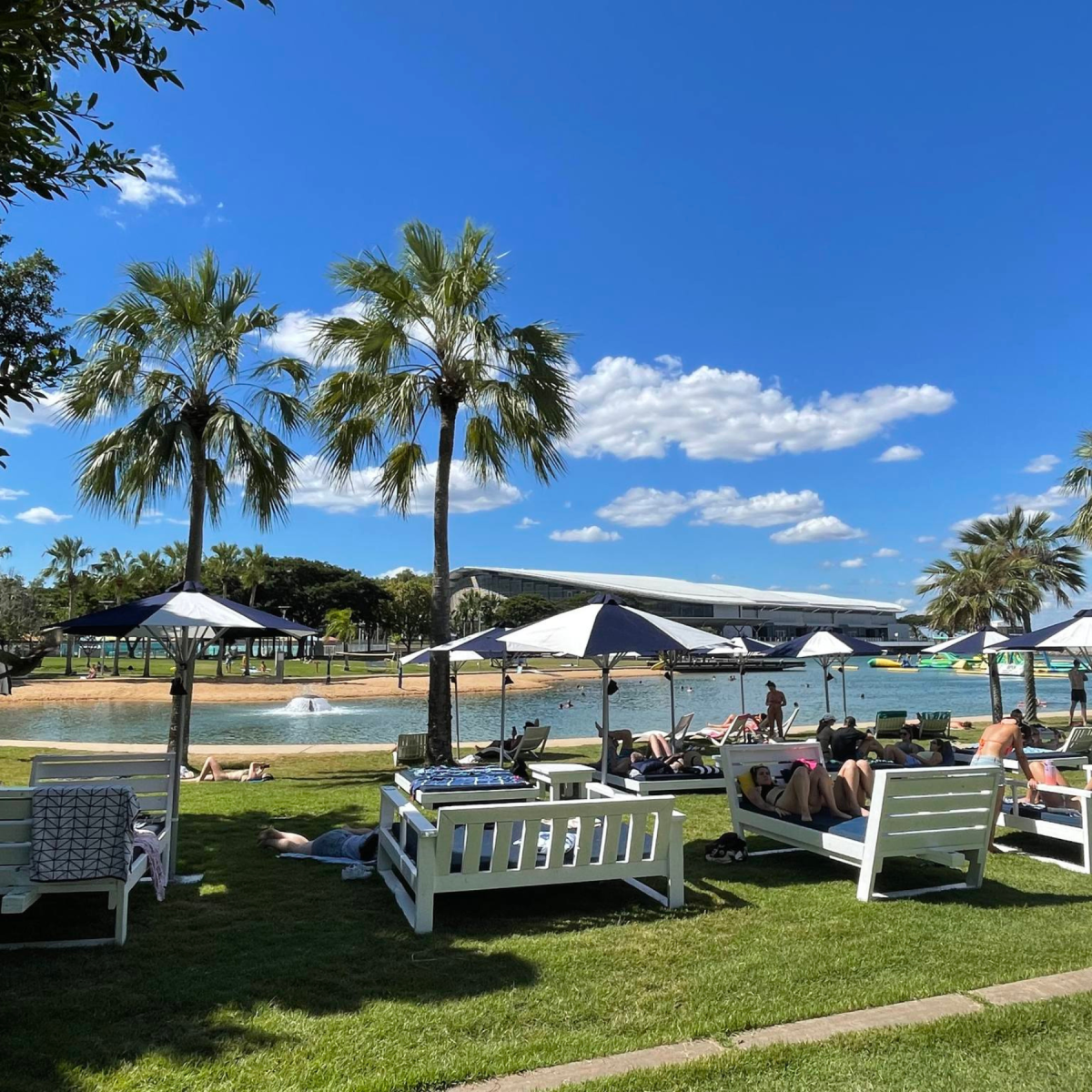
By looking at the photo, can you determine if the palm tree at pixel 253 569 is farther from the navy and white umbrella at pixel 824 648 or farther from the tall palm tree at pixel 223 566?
the navy and white umbrella at pixel 824 648

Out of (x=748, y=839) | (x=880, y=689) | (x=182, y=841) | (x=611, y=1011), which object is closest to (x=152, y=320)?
(x=182, y=841)

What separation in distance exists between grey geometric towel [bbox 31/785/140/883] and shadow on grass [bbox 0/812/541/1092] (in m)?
0.40

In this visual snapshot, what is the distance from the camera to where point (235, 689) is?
40656 millimetres

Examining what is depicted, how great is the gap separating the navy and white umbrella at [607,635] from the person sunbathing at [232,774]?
16.6ft

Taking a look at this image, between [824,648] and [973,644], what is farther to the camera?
[973,644]

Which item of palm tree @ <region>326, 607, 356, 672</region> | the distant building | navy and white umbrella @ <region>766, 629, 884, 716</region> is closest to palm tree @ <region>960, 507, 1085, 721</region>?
navy and white umbrella @ <region>766, 629, 884, 716</region>

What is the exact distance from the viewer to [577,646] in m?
7.57

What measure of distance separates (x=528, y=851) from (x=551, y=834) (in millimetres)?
232

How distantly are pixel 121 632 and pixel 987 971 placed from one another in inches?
248

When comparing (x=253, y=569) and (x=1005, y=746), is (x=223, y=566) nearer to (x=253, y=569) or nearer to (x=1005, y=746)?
(x=253, y=569)

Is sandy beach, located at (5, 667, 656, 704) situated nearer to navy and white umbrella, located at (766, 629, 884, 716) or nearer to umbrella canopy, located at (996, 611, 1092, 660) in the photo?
navy and white umbrella, located at (766, 629, 884, 716)

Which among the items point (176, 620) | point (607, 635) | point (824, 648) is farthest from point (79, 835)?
point (824, 648)

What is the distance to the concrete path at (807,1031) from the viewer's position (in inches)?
120

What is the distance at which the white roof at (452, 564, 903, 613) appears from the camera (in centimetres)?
11962
